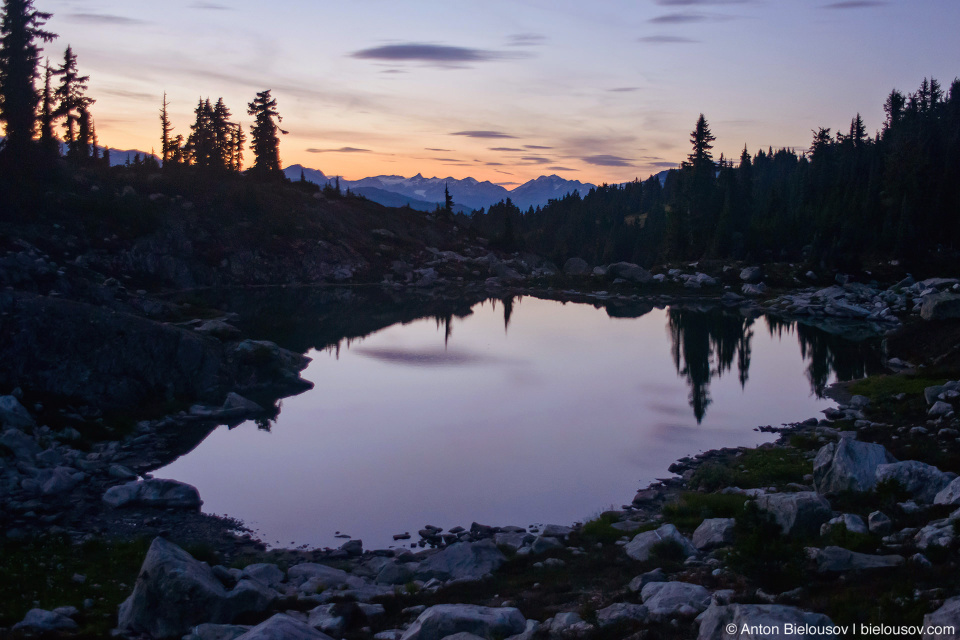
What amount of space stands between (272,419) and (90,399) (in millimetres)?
7040

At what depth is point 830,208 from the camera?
94250 mm

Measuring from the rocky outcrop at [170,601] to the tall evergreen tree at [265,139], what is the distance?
9384cm

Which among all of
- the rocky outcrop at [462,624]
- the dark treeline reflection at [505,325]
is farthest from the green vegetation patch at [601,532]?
the dark treeline reflection at [505,325]

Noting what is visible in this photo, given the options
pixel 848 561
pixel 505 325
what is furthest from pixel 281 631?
pixel 505 325

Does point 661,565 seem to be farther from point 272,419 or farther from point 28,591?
point 272,419

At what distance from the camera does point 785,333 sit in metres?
57.5

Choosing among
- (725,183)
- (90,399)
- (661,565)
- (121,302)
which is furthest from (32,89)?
(725,183)

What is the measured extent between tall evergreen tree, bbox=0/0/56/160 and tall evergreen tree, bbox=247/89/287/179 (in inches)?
1290

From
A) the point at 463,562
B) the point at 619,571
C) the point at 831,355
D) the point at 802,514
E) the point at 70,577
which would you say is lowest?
the point at 463,562

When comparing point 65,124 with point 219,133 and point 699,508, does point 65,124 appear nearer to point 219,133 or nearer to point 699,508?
point 219,133

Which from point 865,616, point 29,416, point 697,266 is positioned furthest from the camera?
point 697,266

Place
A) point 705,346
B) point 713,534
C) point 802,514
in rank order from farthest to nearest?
point 705,346, point 713,534, point 802,514

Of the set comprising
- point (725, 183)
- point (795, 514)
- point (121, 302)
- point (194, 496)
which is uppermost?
point (725, 183)

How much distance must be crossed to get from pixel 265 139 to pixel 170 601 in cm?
9691
